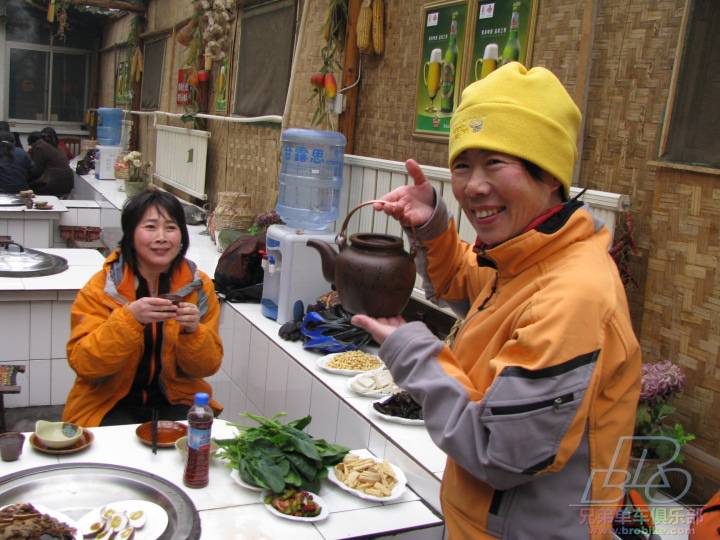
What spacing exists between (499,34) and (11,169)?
262 inches

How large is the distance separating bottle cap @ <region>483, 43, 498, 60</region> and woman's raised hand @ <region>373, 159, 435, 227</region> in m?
1.95

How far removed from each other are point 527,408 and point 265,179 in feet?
17.2

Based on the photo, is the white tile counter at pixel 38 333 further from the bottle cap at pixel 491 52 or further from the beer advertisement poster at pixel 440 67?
the bottle cap at pixel 491 52

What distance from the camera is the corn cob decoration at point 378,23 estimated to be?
444 centimetres

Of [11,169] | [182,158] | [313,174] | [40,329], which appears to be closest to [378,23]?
[313,174]

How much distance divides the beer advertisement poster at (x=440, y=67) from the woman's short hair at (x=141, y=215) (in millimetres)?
1684

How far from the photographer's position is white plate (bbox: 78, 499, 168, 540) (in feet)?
5.70

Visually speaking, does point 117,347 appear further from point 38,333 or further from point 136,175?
point 136,175

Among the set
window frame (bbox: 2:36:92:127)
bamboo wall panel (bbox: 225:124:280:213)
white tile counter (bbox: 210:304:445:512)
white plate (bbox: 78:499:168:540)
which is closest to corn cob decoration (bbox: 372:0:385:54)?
bamboo wall panel (bbox: 225:124:280:213)

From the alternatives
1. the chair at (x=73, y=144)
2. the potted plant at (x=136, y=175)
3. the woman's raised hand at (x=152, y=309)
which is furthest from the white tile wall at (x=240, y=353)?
the chair at (x=73, y=144)

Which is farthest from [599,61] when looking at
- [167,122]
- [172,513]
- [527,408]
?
[167,122]

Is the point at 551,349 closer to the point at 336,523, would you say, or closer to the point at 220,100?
the point at 336,523

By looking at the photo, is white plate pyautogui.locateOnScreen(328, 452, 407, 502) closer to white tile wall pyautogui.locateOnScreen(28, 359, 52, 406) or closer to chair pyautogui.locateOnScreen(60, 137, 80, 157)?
white tile wall pyautogui.locateOnScreen(28, 359, 52, 406)

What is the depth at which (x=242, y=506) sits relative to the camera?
196 centimetres
